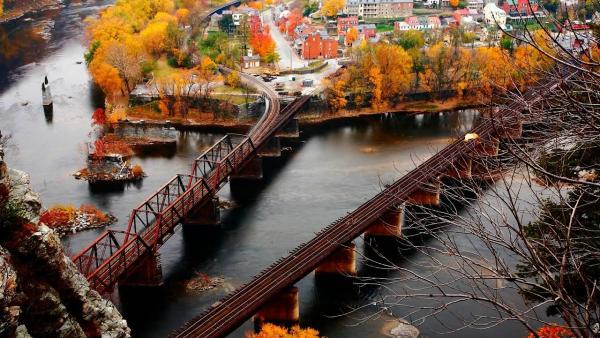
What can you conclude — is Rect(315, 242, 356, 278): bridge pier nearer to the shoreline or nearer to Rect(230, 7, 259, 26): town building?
the shoreline

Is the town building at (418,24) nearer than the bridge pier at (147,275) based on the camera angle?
No

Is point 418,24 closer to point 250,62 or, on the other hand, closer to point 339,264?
point 250,62

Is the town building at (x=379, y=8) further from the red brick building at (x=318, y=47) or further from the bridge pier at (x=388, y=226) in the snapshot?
the bridge pier at (x=388, y=226)

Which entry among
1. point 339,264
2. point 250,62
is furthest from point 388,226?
A: point 250,62

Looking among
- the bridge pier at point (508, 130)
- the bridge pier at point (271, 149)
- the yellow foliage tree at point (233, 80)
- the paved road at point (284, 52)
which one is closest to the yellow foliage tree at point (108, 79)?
the yellow foliage tree at point (233, 80)

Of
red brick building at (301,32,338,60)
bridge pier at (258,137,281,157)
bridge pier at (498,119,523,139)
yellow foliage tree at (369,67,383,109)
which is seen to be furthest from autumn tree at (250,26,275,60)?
→ bridge pier at (498,119,523,139)

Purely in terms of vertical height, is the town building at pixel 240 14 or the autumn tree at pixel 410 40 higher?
the town building at pixel 240 14

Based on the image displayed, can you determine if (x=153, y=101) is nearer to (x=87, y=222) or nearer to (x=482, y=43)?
(x=87, y=222)
